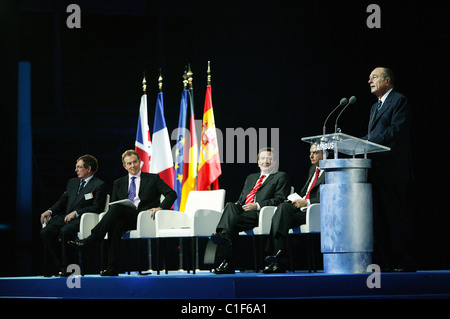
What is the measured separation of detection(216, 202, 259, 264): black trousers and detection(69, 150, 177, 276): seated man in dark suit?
24.0 inches

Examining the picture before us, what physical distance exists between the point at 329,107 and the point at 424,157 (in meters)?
1.08

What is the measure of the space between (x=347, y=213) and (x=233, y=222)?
120 centimetres

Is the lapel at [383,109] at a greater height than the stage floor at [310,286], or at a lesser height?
greater

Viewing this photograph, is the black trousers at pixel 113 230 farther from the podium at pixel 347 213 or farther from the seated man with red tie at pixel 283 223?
the podium at pixel 347 213

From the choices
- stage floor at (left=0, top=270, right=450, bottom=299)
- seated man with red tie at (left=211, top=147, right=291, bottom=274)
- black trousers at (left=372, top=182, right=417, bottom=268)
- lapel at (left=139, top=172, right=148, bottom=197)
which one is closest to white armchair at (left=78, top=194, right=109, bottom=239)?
lapel at (left=139, top=172, right=148, bottom=197)

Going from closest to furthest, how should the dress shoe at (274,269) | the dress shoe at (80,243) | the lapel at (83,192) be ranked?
the dress shoe at (274,269), the dress shoe at (80,243), the lapel at (83,192)

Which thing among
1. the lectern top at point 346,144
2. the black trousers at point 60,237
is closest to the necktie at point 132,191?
the black trousers at point 60,237

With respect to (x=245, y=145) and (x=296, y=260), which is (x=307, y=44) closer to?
(x=245, y=145)

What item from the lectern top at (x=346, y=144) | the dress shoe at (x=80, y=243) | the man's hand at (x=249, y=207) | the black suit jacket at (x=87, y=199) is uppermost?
the lectern top at (x=346, y=144)

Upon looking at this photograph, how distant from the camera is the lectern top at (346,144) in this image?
4.12 m

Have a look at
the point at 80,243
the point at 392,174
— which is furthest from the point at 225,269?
the point at 392,174

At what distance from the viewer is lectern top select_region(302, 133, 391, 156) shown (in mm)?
4121

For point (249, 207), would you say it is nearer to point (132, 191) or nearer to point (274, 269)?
point (274, 269)

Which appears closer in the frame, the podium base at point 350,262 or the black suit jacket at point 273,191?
the podium base at point 350,262
